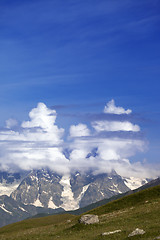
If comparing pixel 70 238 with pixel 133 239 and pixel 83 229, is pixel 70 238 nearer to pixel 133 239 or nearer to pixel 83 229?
pixel 83 229

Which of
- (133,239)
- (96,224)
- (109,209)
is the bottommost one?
(133,239)

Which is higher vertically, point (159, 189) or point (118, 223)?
point (159, 189)

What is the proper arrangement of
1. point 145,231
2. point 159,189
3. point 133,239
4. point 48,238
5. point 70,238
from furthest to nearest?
point 159,189 < point 48,238 < point 70,238 < point 145,231 < point 133,239

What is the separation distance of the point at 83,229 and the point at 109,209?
32073 mm

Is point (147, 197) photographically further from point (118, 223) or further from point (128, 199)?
point (118, 223)

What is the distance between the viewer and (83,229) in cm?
5662

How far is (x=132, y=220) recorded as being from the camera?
56.4 m

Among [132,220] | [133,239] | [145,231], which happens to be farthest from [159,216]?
[133,239]

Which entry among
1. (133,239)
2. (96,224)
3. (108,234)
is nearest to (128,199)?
(96,224)

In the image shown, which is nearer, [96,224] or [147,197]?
[96,224]

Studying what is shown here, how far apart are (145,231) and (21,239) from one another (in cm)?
2376

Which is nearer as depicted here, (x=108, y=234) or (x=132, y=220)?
(x=108, y=234)

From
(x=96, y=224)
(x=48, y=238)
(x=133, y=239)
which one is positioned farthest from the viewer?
(x=96, y=224)

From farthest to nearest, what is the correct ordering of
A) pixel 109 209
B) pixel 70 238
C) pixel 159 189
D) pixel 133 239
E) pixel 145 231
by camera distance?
1. pixel 159 189
2. pixel 109 209
3. pixel 70 238
4. pixel 145 231
5. pixel 133 239
